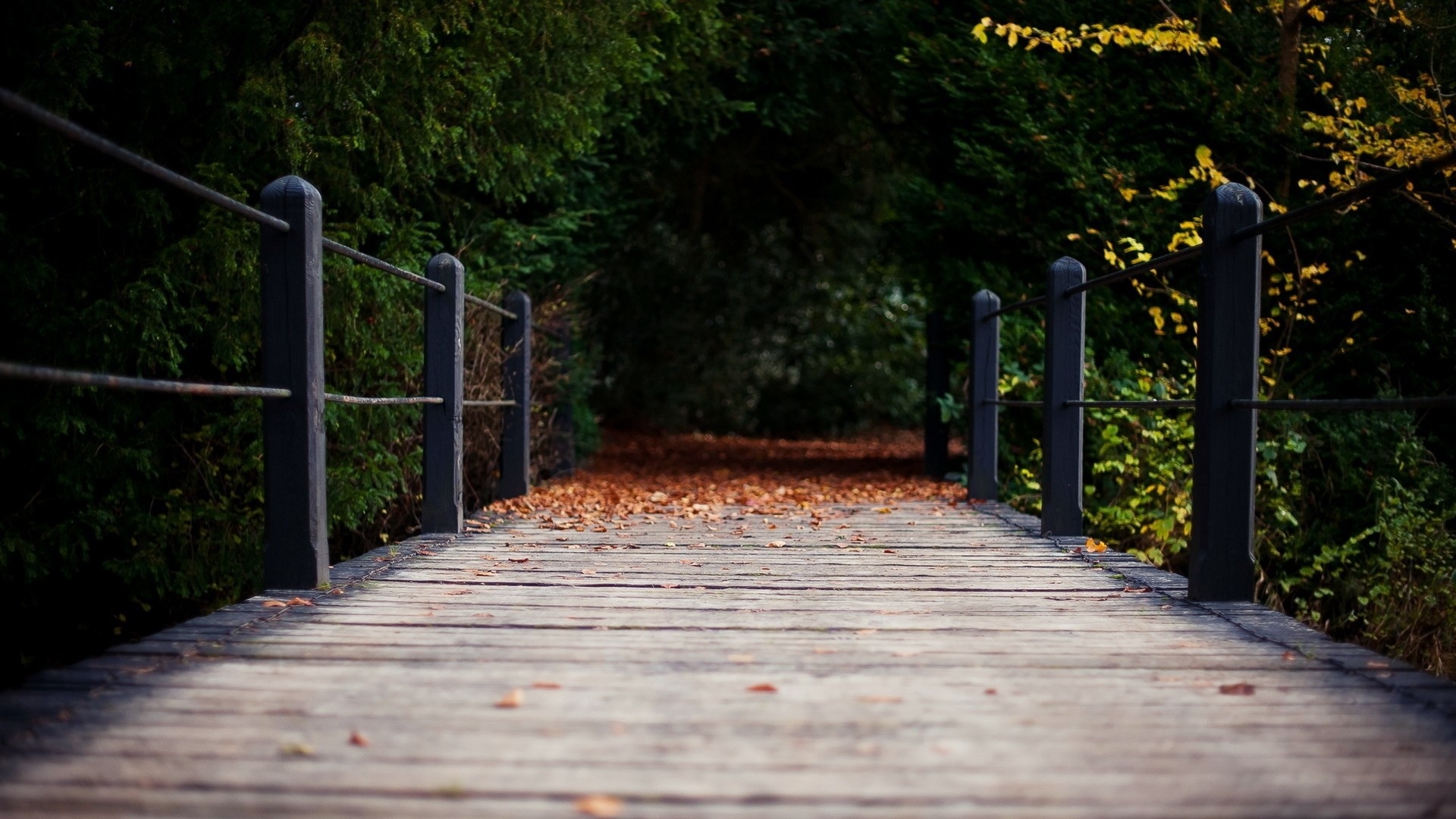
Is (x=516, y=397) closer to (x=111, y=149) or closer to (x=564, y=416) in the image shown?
(x=564, y=416)

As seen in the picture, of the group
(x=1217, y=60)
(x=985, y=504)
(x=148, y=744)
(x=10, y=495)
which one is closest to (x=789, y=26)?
(x=1217, y=60)

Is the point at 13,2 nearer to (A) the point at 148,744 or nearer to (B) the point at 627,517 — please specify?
(B) the point at 627,517

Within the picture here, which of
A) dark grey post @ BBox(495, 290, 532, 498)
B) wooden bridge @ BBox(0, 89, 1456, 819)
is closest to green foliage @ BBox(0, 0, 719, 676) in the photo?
dark grey post @ BBox(495, 290, 532, 498)

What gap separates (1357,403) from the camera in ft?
8.04

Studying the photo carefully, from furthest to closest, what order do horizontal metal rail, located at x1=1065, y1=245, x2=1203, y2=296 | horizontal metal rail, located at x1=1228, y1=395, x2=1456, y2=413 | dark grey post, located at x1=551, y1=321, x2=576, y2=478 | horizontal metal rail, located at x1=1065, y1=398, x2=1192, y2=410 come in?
dark grey post, located at x1=551, y1=321, x2=576, y2=478 → horizontal metal rail, located at x1=1065, y1=398, x2=1192, y2=410 → horizontal metal rail, located at x1=1065, y1=245, x2=1203, y2=296 → horizontal metal rail, located at x1=1228, y1=395, x2=1456, y2=413

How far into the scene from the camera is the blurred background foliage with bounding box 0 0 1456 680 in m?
5.11

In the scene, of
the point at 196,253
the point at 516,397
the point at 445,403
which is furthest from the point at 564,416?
the point at 445,403

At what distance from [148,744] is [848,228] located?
13130 millimetres

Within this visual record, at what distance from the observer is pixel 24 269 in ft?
16.1

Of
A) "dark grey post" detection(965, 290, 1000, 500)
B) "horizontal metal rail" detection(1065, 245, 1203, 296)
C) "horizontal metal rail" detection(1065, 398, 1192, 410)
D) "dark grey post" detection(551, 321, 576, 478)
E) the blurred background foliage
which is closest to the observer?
"horizontal metal rail" detection(1065, 245, 1203, 296)

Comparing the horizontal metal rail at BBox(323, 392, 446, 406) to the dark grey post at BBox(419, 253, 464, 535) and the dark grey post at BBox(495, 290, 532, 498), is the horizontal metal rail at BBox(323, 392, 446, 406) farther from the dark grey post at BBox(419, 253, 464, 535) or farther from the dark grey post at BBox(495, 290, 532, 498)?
the dark grey post at BBox(495, 290, 532, 498)

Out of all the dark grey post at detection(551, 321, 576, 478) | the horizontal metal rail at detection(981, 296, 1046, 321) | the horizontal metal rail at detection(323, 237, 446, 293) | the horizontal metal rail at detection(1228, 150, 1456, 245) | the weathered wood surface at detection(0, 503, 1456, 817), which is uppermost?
the horizontal metal rail at detection(1228, 150, 1456, 245)

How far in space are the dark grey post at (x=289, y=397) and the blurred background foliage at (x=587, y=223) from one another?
2084mm

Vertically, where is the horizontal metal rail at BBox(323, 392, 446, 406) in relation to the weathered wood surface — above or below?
above
